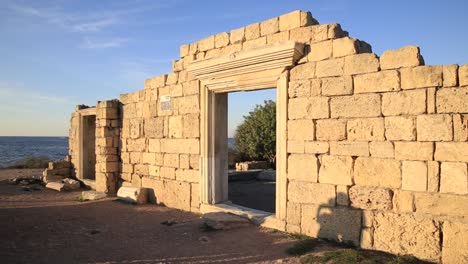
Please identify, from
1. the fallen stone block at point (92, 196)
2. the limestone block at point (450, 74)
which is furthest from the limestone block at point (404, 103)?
the fallen stone block at point (92, 196)

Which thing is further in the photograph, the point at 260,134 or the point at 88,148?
the point at 260,134

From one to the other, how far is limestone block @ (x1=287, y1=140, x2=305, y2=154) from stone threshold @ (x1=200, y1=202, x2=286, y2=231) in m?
1.25

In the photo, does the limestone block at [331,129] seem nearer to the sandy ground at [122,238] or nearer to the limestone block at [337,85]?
the limestone block at [337,85]

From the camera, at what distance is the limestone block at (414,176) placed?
474 cm

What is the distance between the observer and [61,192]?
11586 mm

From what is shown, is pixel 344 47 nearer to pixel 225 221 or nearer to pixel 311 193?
pixel 311 193

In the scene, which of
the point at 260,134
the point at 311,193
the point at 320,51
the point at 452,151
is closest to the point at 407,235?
the point at 452,151

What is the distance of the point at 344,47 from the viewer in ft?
18.1

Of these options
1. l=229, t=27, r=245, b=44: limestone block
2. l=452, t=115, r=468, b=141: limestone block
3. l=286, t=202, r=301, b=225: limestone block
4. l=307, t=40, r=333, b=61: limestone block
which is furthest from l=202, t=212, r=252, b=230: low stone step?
l=452, t=115, r=468, b=141: limestone block

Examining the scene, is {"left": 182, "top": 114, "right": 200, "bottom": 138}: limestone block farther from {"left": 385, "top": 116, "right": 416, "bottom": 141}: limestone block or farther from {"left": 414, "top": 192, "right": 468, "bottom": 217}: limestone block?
{"left": 414, "top": 192, "right": 468, "bottom": 217}: limestone block

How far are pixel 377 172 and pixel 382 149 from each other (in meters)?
0.34

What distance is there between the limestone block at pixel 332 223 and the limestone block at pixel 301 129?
1138mm

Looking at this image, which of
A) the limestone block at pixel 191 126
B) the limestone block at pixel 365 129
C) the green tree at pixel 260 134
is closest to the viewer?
the limestone block at pixel 365 129

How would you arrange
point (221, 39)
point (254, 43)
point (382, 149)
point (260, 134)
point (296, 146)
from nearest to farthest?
point (382, 149) < point (296, 146) < point (254, 43) < point (221, 39) < point (260, 134)
